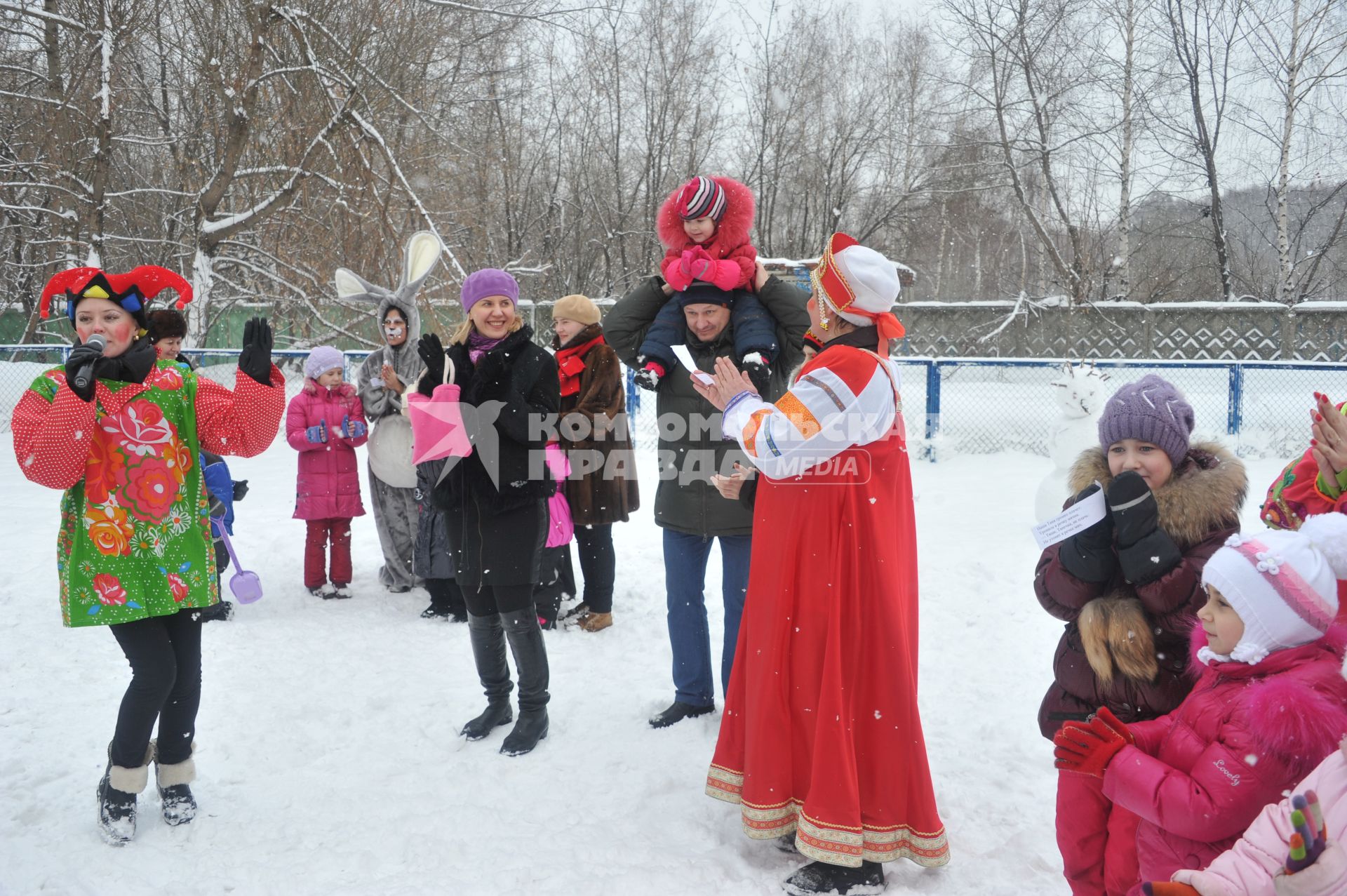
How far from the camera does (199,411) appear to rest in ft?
9.42

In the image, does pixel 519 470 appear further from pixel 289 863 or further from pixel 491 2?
pixel 491 2

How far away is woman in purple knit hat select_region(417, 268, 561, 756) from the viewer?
3.25 m

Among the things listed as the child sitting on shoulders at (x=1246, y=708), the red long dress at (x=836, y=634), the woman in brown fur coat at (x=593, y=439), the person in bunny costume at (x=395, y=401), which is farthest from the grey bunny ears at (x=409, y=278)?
the child sitting on shoulders at (x=1246, y=708)

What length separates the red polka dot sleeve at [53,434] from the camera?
2549 millimetres

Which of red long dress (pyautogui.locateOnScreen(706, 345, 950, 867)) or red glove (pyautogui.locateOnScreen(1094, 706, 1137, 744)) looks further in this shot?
red long dress (pyautogui.locateOnScreen(706, 345, 950, 867))

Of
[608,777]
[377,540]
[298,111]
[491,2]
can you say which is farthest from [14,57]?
[608,777]

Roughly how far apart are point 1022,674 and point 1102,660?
6.83ft

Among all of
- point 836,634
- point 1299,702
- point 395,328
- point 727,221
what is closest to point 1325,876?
point 1299,702

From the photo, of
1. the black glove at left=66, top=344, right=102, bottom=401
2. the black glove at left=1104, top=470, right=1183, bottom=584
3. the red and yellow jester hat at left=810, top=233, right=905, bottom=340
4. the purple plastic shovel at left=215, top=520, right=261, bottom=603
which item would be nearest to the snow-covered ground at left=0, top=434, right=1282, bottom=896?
the purple plastic shovel at left=215, top=520, right=261, bottom=603

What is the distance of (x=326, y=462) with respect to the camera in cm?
527

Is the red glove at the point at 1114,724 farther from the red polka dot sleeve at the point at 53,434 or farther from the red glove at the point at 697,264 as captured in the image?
the red polka dot sleeve at the point at 53,434

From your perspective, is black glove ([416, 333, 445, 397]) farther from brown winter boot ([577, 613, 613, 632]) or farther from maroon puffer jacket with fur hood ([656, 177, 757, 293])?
brown winter boot ([577, 613, 613, 632])

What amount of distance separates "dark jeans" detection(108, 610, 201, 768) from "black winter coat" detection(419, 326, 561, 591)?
0.93 metres

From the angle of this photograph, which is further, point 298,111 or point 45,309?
point 298,111
